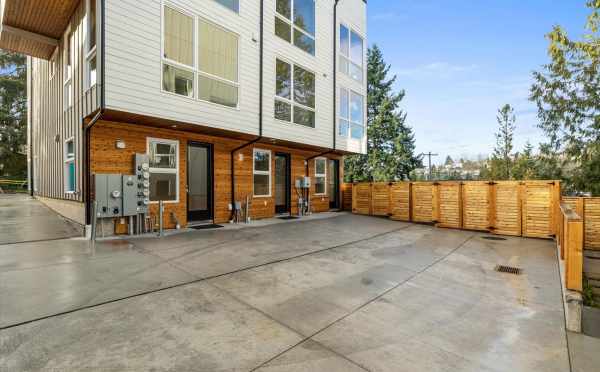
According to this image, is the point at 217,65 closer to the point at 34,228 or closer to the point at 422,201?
the point at 34,228

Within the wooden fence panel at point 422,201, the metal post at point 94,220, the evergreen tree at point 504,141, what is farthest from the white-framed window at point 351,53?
the evergreen tree at point 504,141

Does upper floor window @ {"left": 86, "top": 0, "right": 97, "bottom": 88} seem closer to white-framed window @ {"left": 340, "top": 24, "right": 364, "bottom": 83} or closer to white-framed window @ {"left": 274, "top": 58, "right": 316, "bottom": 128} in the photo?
white-framed window @ {"left": 274, "top": 58, "right": 316, "bottom": 128}

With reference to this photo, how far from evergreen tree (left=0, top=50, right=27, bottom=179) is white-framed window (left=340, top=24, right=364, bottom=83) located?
28686 millimetres

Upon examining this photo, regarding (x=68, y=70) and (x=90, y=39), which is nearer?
(x=90, y=39)

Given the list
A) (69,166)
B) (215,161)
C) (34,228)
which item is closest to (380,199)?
(215,161)

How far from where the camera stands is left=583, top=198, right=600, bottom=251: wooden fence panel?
7.21 metres

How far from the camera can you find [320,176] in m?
12.8

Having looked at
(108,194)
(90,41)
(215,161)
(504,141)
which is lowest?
(108,194)

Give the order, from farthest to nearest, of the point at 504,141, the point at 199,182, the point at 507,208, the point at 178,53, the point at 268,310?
1. the point at 504,141
2. the point at 507,208
3. the point at 199,182
4. the point at 178,53
5. the point at 268,310

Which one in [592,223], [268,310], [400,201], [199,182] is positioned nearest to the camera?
[268,310]

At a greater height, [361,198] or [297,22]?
[297,22]

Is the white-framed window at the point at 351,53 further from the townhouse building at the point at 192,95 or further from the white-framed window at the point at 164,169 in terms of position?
the white-framed window at the point at 164,169

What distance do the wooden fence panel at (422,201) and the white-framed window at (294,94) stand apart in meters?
4.75

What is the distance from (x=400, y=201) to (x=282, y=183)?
482 cm
